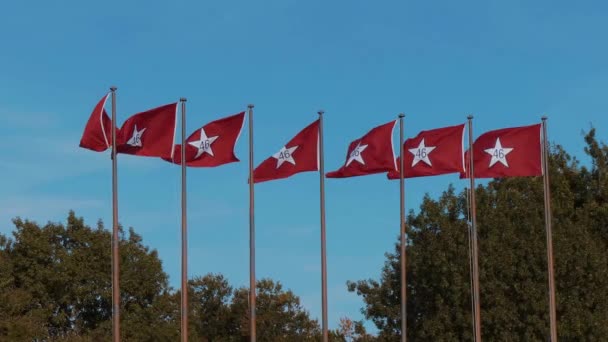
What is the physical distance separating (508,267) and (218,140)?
27203mm

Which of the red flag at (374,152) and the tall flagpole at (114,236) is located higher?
the red flag at (374,152)

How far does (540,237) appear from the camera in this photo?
55812 millimetres

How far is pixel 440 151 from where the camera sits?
108ft

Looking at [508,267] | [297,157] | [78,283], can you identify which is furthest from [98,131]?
[78,283]

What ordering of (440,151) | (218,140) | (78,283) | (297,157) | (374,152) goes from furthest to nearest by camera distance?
1. (78,283)
2. (440,151)
3. (374,152)
4. (297,157)
5. (218,140)

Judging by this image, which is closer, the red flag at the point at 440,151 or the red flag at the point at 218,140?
the red flag at the point at 218,140

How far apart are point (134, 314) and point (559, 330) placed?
2593cm

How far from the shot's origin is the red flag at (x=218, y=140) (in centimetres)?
3130

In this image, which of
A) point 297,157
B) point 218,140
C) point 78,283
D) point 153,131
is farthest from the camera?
point 78,283

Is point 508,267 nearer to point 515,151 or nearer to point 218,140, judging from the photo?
point 515,151

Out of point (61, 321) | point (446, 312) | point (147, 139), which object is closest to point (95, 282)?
point (61, 321)

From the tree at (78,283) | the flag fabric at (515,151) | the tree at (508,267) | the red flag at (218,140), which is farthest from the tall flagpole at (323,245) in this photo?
the tree at (78,283)

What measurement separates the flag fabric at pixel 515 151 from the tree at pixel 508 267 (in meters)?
21.8

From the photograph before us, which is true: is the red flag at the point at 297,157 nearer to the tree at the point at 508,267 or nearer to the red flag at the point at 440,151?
the red flag at the point at 440,151
